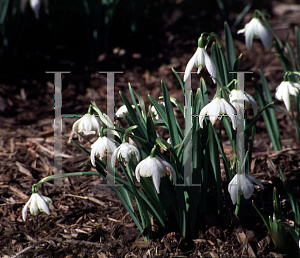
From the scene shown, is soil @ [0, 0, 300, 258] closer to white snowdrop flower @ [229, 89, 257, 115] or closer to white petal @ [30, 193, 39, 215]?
white petal @ [30, 193, 39, 215]

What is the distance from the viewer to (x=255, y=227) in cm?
183

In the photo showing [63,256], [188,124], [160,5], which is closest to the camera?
[188,124]

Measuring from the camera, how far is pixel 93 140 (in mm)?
2807

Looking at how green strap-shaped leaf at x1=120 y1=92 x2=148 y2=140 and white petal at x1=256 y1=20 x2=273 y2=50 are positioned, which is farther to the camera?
white petal at x1=256 y1=20 x2=273 y2=50

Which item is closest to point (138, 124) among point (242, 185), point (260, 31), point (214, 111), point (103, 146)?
point (103, 146)

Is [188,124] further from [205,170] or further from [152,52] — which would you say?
[152,52]

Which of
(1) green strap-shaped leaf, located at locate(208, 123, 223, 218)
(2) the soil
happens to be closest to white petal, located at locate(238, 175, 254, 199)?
(1) green strap-shaped leaf, located at locate(208, 123, 223, 218)

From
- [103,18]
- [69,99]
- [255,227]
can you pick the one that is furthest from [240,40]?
[255,227]

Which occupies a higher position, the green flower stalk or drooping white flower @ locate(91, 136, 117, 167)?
drooping white flower @ locate(91, 136, 117, 167)

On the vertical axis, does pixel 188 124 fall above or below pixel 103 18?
below

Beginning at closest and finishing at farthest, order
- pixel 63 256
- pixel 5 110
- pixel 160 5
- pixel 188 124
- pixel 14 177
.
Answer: pixel 188 124
pixel 63 256
pixel 14 177
pixel 5 110
pixel 160 5

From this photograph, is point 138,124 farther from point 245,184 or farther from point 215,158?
point 245,184

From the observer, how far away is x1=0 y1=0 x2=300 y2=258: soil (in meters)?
1.76

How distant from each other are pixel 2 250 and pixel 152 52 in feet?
9.23
